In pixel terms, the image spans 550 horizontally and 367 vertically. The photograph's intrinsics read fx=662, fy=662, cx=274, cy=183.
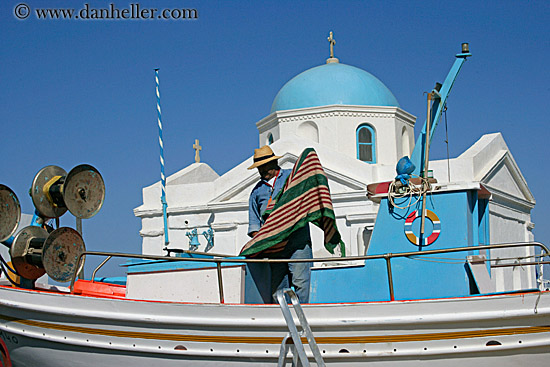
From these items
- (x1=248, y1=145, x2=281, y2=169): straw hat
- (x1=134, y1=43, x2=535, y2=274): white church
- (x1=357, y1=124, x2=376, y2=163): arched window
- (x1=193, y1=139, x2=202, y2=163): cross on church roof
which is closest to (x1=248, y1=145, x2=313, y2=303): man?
(x1=248, y1=145, x2=281, y2=169): straw hat

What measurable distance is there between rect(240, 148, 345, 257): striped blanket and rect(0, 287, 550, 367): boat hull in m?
0.77

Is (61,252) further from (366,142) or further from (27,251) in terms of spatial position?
(366,142)

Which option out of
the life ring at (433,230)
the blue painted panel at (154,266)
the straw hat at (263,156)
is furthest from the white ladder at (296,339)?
the life ring at (433,230)

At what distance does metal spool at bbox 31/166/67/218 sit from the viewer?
7.28 meters

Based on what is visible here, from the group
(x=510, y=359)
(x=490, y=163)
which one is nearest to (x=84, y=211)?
(x=510, y=359)

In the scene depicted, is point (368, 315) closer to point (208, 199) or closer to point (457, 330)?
point (457, 330)

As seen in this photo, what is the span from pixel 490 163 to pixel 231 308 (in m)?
12.3

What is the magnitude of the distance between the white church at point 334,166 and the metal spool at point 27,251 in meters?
9.70

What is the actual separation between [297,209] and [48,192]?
2.93m

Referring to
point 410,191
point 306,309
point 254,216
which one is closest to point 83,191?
point 254,216

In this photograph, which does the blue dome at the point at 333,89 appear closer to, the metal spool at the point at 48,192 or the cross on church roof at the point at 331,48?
the cross on church roof at the point at 331,48

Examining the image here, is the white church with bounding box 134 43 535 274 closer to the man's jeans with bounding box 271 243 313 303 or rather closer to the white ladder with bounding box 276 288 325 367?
the man's jeans with bounding box 271 243 313 303

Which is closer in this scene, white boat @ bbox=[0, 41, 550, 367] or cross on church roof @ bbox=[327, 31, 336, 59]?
white boat @ bbox=[0, 41, 550, 367]

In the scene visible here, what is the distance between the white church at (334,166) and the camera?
54.7ft
